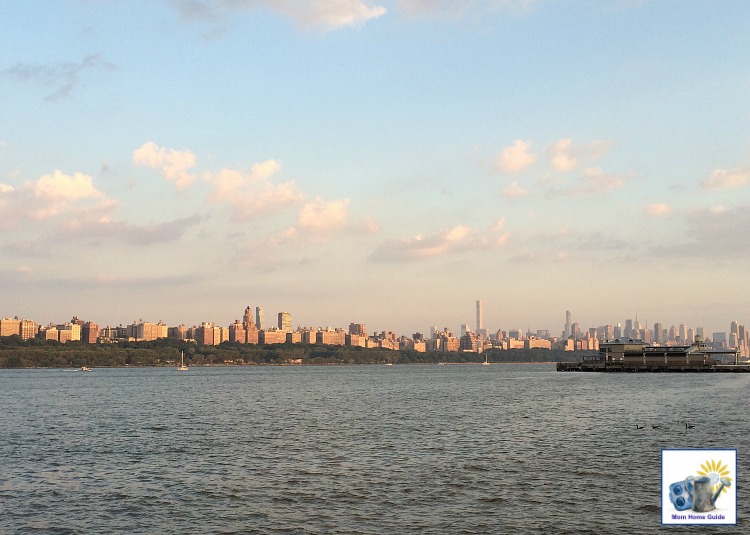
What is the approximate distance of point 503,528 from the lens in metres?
33.6

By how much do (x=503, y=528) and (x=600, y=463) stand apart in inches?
773

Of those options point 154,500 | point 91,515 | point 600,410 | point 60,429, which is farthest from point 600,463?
point 60,429

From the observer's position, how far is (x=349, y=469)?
1928 inches

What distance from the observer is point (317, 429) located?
242 feet

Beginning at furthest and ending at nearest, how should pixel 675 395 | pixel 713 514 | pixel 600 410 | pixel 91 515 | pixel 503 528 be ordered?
pixel 675 395, pixel 600 410, pixel 91 515, pixel 503 528, pixel 713 514

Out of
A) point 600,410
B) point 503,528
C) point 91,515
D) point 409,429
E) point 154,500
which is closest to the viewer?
point 503,528

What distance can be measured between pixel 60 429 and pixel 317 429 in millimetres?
25621

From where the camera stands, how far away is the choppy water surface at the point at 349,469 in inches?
1394

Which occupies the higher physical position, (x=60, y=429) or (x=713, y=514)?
(x=713, y=514)

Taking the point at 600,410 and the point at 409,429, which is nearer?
the point at 409,429

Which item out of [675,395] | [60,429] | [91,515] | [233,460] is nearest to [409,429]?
[233,460]

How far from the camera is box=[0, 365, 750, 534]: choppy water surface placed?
3541cm

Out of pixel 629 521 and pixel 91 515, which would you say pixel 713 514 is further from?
pixel 91 515

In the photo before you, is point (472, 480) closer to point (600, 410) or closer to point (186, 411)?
point (600, 410)
